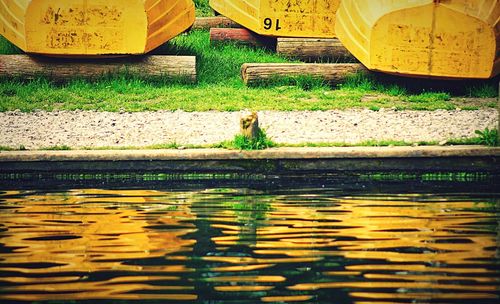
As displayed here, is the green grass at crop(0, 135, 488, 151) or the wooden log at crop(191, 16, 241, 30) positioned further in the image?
the wooden log at crop(191, 16, 241, 30)

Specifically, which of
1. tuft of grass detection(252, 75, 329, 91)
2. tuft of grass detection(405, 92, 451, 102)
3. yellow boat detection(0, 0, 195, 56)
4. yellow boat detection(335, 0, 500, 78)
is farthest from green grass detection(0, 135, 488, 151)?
yellow boat detection(0, 0, 195, 56)

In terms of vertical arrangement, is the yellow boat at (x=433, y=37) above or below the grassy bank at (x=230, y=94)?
above

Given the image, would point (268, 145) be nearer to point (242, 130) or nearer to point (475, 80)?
point (242, 130)

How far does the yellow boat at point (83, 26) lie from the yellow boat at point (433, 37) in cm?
275

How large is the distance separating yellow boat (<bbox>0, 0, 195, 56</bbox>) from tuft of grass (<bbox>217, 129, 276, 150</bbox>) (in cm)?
432

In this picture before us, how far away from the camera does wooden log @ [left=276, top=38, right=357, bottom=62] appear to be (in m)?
14.1

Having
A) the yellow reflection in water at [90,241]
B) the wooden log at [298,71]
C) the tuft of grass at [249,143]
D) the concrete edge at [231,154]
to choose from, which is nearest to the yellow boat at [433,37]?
the wooden log at [298,71]

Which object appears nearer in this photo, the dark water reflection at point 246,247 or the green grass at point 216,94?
the dark water reflection at point 246,247

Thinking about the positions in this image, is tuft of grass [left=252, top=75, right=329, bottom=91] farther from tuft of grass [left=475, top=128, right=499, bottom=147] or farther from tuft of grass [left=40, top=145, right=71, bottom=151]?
tuft of grass [left=40, top=145, right=71, bottom=151]

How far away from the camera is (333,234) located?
657cm

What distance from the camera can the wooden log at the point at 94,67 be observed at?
43.4ft

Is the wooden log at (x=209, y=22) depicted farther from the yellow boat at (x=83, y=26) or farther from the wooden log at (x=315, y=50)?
the yellow boat at (x=83, y=26)

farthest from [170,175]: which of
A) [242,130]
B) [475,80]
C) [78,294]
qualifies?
[475,80]

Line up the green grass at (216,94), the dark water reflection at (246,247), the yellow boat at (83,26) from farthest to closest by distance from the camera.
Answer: the yellow boat at (83,26)
the green grass at (216,94)
the dark water reflection at (246,247)
